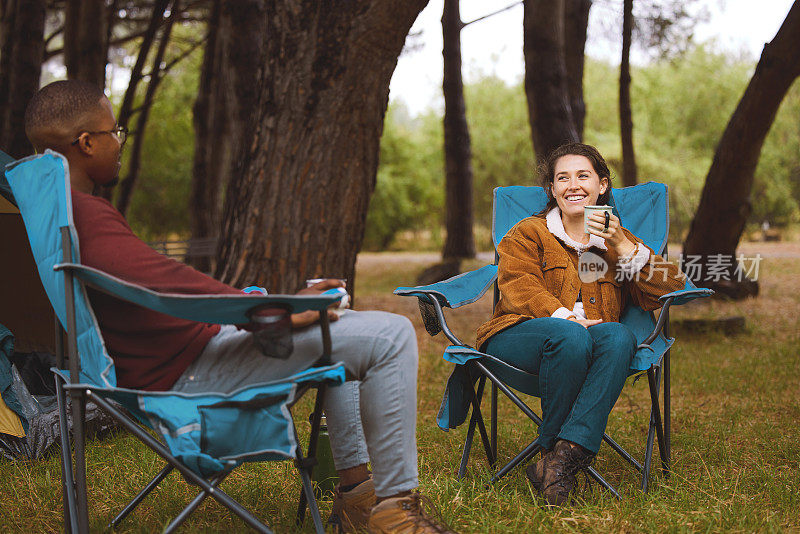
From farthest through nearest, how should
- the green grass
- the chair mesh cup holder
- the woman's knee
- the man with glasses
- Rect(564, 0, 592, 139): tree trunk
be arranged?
Rect(564, 0, 592, 139): tree trunk
the woman's knee
the green grass
the man with glasses
the chair mesh cup holder

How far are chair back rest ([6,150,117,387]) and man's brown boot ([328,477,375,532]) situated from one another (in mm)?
640

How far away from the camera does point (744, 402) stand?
3688 mm

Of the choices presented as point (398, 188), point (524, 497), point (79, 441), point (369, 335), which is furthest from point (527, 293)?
point (398, 188)

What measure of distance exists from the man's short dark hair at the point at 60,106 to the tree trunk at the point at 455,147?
290 inches

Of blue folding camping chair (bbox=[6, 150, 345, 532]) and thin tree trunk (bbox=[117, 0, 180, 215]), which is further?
thin tree trunk (bbox=[117, 0, 180, 215])

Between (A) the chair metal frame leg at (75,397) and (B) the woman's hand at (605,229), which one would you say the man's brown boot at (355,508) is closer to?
(A) the chair metal frame leg at (75,397)

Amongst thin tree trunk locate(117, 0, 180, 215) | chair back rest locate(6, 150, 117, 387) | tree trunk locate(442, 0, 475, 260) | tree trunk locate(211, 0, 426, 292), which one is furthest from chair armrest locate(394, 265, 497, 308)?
thin tree trunk locate(117, 0, 180, 215)

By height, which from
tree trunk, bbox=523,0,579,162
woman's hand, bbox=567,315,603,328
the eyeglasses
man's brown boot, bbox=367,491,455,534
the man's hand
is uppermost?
tree trunk, bbox=523,0,579,162

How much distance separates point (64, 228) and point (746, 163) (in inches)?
207

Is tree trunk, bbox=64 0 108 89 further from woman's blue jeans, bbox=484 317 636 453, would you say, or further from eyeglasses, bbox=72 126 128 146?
woman's blue jeans, bbox=484 317 636 453

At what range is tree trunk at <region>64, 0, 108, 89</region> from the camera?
6.37m

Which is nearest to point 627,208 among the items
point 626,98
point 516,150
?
point 626,98

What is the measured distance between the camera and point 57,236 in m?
1.67

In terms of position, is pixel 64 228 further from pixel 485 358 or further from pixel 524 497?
pixel 524 497
